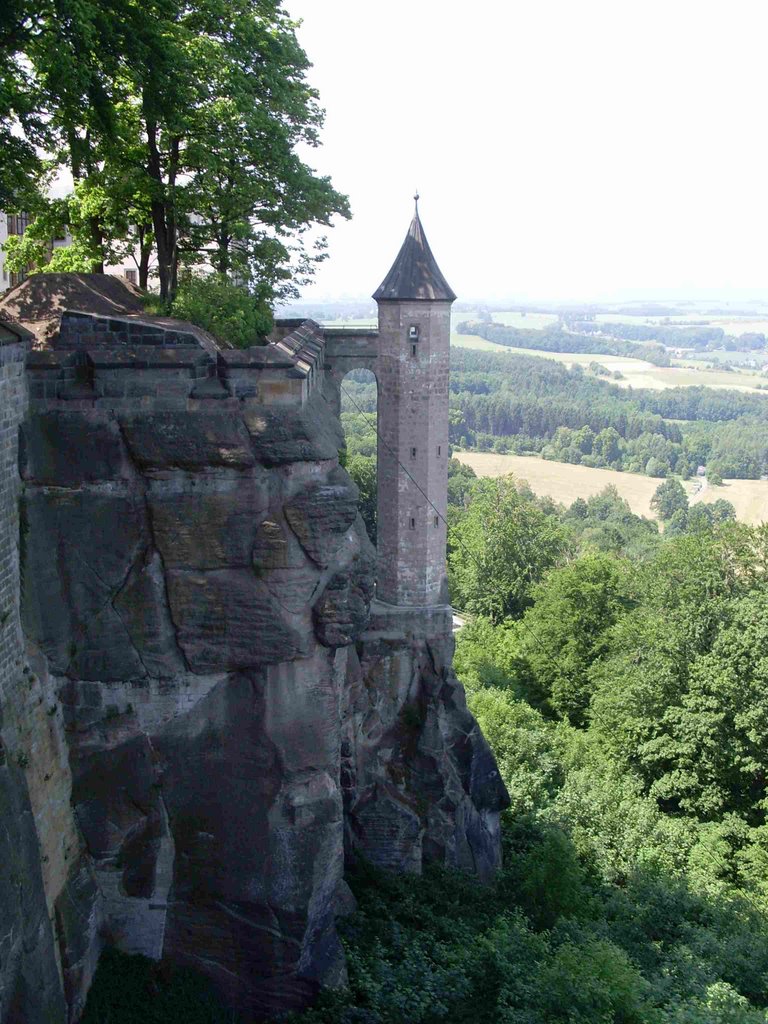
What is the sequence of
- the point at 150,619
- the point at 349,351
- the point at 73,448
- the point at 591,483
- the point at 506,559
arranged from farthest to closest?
the point at 591,483 < the point at 506,559 < the point at 349,351 < the point at 150,619 < the point at 73,448

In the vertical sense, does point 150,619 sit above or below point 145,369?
below

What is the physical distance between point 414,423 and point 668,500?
271 ft

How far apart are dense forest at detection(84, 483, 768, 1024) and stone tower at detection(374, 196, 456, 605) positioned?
7.34 m

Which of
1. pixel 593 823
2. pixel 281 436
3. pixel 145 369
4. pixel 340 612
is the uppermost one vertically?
pixel 145 369

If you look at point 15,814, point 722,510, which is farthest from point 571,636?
point 722,510

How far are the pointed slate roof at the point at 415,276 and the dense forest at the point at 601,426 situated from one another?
72314 mm

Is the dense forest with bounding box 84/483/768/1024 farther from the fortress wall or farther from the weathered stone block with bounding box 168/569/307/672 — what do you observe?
the fortress wall

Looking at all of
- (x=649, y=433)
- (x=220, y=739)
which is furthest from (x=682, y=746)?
(x=649, y=433)

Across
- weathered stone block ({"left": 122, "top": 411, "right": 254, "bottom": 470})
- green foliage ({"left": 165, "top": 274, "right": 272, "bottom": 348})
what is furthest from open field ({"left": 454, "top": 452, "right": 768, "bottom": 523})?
weathered stone block ({"left": 122, "top": 411, "right": 254, "bottom": 470})

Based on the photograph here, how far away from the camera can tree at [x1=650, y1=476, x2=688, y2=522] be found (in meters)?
103

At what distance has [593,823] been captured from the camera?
2780 cm

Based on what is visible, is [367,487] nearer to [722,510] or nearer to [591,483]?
[722,510]

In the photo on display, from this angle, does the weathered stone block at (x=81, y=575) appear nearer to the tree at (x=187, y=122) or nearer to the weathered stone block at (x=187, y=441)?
the weathered stone block at (x=187, y=441)

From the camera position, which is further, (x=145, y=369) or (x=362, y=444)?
(x=362, y=444)
